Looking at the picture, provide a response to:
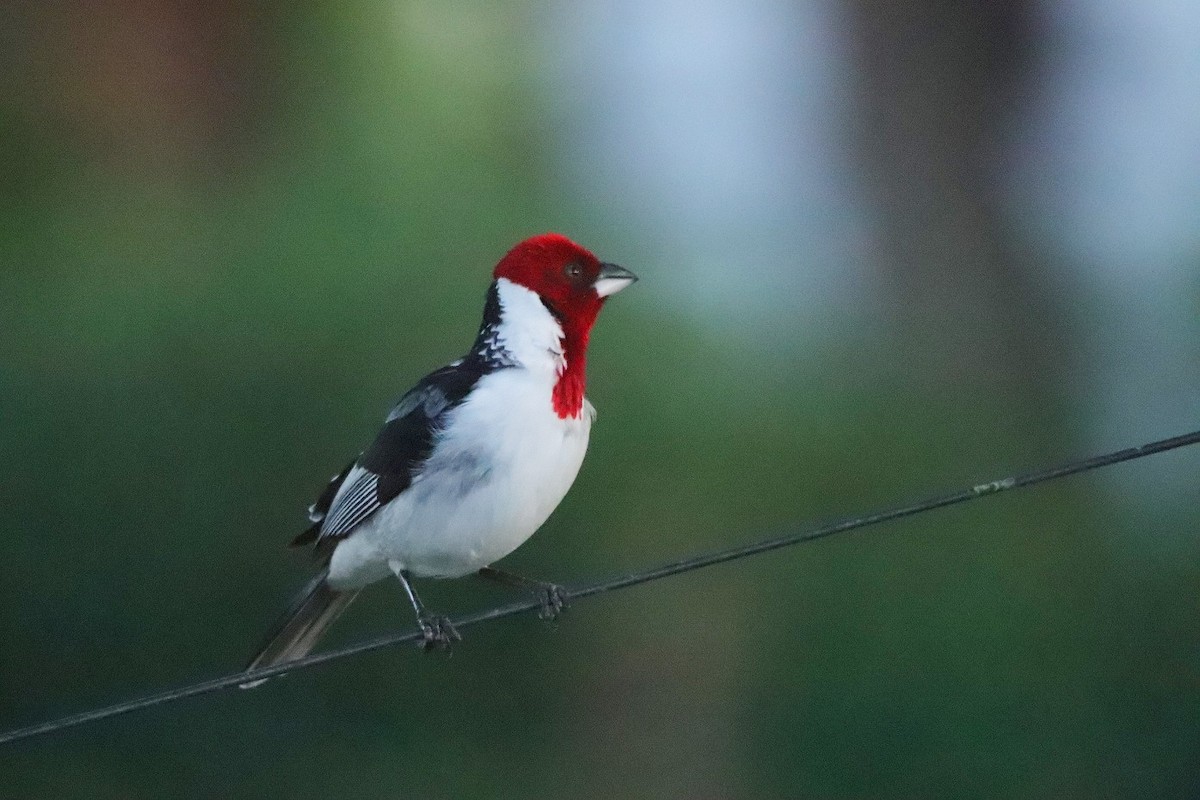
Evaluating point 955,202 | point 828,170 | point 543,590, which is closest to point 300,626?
point 543,590

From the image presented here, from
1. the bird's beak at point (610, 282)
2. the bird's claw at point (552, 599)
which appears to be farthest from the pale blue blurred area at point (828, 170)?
the bird's claw at point (552, 599)

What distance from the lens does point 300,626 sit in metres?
1.92

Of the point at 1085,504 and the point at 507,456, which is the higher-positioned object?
the point at 507,456

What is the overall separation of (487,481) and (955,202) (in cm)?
117

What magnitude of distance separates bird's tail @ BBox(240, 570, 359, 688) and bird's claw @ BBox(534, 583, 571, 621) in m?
0.26

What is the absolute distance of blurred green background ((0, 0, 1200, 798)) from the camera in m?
2.37

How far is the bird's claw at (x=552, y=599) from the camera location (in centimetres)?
180

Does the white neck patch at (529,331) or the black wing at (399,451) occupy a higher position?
the white neck patch at (529,331)

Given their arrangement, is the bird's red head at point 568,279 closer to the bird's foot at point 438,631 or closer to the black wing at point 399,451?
the black wing at point 399,451

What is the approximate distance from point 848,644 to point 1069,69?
1007 mm

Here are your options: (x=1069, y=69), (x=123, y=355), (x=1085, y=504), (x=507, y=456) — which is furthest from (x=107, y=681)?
(x=1069, y=69)

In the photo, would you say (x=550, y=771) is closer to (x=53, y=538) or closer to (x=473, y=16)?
(x=53, y=538)

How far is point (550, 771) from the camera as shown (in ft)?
7.72

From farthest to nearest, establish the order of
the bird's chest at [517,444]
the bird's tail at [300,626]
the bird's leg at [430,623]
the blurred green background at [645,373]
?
the blurred green background at [645,373], the bird's tail at [300,626], the bird's leg at [430,623], the bird's chest at [517,444]
